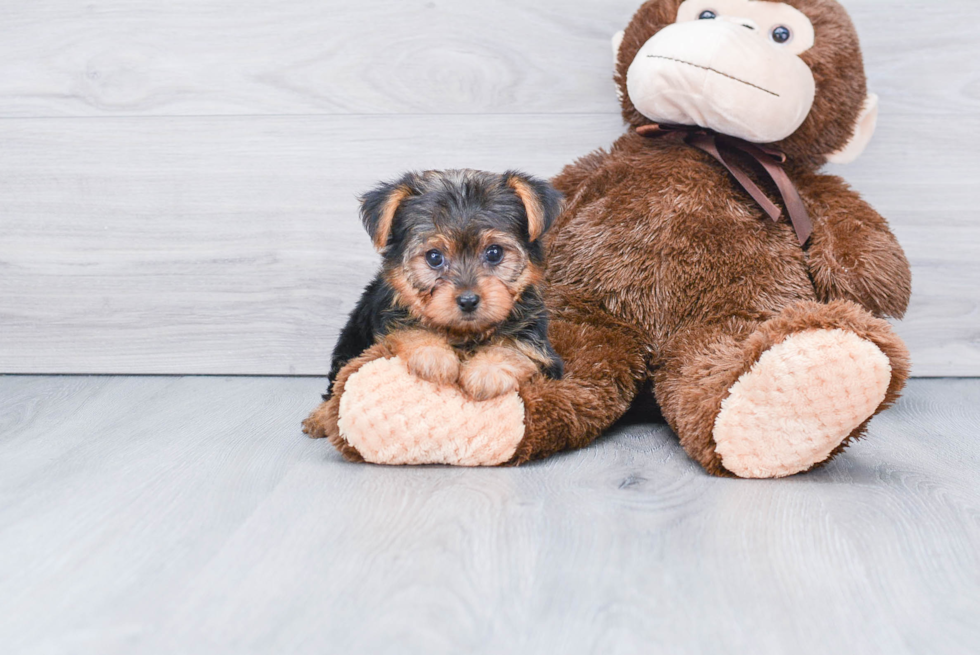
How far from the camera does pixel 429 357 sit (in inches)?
69.0

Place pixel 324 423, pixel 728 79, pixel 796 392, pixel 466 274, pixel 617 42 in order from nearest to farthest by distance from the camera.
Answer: pixel 796 392
pixel 466 274
pixel 324 423
pixel 728 79
pixel 617 42

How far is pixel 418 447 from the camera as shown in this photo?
69.8 inches

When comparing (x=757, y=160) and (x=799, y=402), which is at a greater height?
(x=757, y=160)

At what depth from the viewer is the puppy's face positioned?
5.68ft

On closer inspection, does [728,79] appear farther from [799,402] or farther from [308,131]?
[308,131]

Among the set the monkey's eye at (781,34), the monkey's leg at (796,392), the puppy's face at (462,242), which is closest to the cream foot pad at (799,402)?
the monkey's leg at (796,392)

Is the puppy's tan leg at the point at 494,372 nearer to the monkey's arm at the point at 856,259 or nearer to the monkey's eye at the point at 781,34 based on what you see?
the monkey's arm at the point at 856,259

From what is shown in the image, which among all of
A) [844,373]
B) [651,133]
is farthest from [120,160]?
[844,373]

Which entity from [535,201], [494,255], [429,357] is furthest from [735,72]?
[429,357]

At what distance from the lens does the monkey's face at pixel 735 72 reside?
6.49 feet

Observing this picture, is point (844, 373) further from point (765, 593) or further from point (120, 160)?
point (120, 160)

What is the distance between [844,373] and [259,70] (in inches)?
79.8

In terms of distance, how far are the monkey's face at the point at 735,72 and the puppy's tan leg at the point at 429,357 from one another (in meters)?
0.88

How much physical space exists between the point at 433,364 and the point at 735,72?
3.39ft
